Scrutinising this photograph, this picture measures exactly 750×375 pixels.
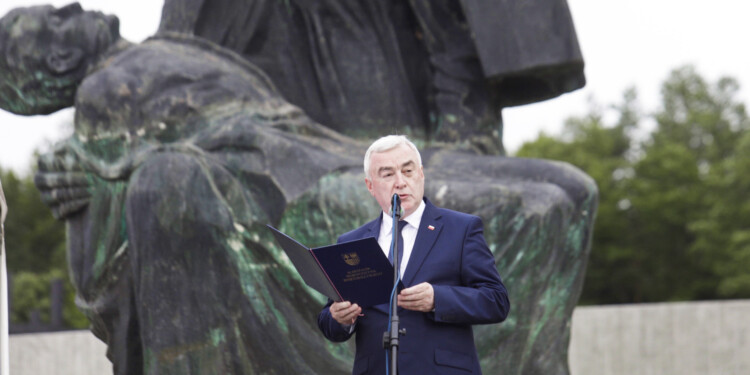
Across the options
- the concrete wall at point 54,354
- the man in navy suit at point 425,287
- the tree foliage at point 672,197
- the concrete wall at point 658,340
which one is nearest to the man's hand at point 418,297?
the man in navy suit at point 425,287

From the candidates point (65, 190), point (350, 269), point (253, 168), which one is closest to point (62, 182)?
point (65, 190)

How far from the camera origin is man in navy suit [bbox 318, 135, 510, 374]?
253cm

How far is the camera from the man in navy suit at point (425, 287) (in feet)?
8.30

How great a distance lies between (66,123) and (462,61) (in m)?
22.7

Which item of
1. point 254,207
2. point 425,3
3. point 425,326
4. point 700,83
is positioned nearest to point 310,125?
point 254,207

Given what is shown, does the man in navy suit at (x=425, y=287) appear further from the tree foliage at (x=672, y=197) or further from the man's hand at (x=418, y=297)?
the tree foliage at (x=672, y=197)

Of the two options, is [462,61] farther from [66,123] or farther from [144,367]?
[66,123]

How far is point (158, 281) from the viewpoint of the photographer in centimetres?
475

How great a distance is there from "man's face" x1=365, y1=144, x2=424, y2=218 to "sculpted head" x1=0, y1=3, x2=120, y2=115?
10.2 feet

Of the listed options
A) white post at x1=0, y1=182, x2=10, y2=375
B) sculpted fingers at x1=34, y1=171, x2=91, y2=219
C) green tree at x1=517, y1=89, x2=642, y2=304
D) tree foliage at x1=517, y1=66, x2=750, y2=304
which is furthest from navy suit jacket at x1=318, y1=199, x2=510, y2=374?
green tree at x1=517, y1=89, x2=642, y2=304

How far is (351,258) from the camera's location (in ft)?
8.00

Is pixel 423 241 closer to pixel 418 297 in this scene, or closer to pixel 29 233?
pixel 418 297

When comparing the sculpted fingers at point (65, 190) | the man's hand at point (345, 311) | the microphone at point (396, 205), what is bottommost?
the sculpted fingers at point (65, 190)

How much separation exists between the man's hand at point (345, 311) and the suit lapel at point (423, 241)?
147mm
